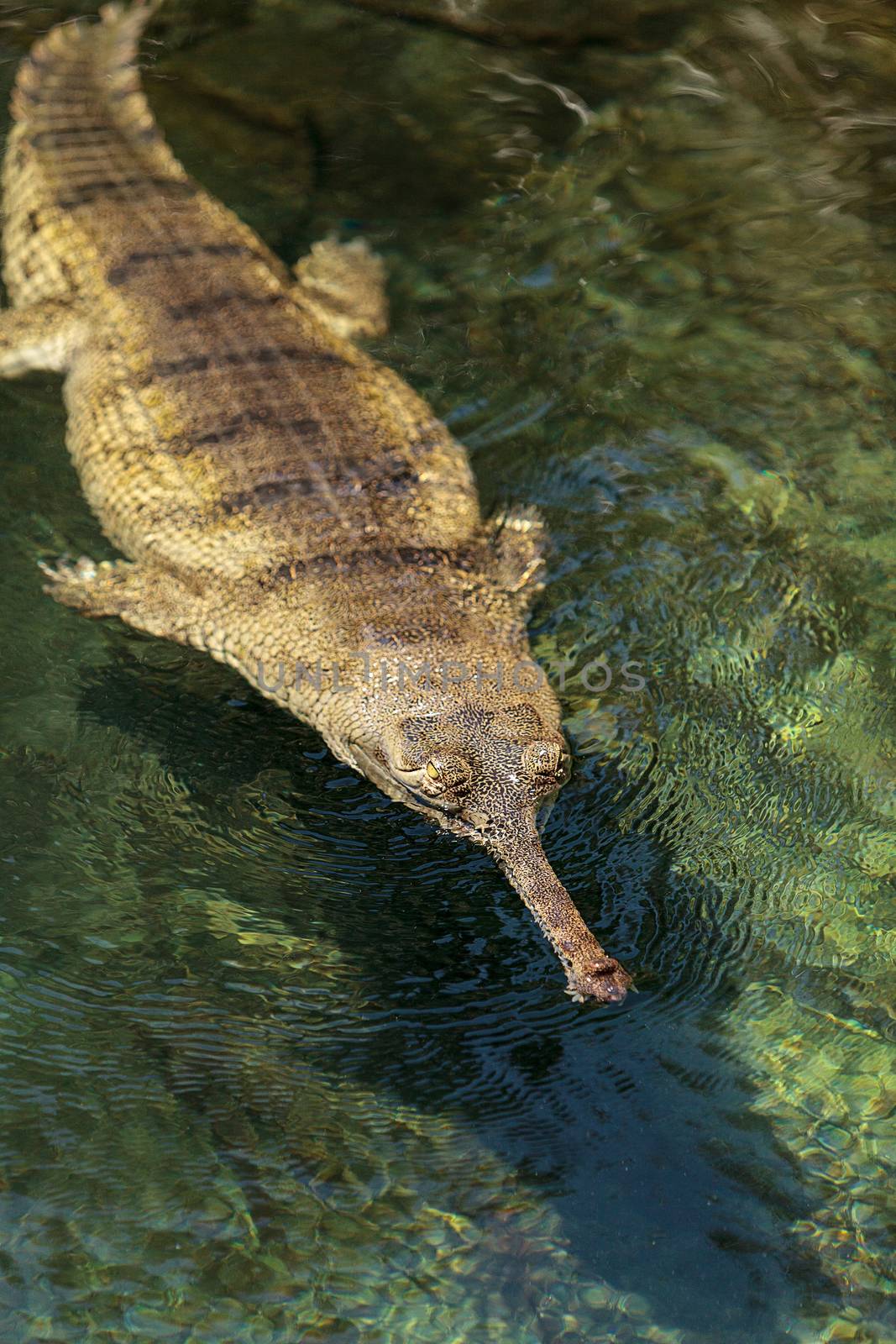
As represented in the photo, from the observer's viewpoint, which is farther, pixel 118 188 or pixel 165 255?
pixel 118 188

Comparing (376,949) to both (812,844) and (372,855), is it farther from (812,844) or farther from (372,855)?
(812,844)

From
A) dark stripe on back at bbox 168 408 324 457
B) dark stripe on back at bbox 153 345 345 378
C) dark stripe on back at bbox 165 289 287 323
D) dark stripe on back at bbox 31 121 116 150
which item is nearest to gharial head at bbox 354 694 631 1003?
dark stripe on back at bbox 168 408 324 457

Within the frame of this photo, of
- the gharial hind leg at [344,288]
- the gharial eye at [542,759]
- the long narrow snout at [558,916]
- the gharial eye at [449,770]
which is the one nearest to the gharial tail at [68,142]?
the gharial hind leg at [344,288]

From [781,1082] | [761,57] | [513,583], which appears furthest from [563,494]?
[761,57]

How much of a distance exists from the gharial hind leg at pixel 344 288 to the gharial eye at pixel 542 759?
2.91 meters

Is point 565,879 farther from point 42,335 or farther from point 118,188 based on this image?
point 118,188

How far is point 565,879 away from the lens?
14.7 feet

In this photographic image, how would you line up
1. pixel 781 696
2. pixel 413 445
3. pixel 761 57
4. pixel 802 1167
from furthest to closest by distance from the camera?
pixel 761 57
pixel 413 445
pixel 781 696
pixel 802 1167

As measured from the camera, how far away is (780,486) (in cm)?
581

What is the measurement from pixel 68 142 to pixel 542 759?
469cm

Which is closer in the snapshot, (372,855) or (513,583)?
(372,855)

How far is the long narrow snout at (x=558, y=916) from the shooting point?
3963mm

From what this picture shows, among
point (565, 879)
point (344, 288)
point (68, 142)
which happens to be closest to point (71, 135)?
point (68, 142)

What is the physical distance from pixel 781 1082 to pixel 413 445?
10.1 ft
